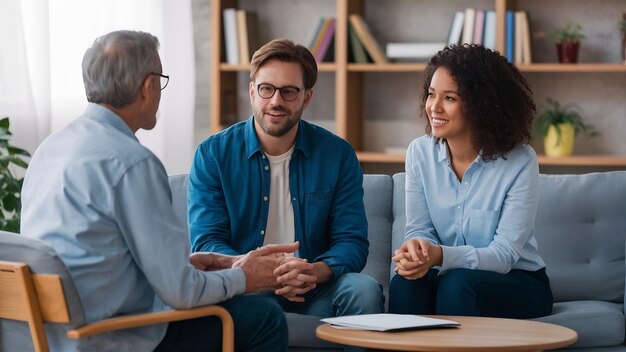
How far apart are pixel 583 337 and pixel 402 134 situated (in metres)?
2.16

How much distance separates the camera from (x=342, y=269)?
2.86m

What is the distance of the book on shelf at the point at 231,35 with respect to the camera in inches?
191

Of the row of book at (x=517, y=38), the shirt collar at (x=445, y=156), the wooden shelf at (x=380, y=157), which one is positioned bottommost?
the wooden shelf at (x=380, y=157)

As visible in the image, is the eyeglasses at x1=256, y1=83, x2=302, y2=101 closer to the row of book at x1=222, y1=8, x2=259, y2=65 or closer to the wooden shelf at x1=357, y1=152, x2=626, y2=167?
the wooden shelf at x1=357, y1=152, x2=626, y2=167

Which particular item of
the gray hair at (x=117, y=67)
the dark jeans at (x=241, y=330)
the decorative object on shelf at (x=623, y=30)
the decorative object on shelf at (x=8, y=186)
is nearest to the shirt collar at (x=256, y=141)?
the dark jeans at (x=241, y=330)

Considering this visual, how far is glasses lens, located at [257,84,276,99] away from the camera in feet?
9.58

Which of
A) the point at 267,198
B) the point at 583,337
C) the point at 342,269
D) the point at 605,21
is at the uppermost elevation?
the point at 605,21

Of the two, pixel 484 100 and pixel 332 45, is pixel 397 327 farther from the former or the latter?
pixel 332 45


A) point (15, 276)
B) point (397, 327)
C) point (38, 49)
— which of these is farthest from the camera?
point (38, 49)

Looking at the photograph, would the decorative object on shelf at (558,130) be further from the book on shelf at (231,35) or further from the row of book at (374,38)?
the book on shelf at (231,35)

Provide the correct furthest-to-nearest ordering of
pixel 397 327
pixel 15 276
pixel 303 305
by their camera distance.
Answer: pixel 303 305 < pixel 397 327 < pixel 15 276

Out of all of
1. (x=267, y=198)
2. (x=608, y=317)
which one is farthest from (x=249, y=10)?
(x=608, y=317)

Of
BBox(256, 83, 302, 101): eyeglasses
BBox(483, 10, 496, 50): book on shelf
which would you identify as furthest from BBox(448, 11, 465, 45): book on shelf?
BBox(256, 83, 302, 101): eyeglasses

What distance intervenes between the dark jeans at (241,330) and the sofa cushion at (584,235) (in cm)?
122
